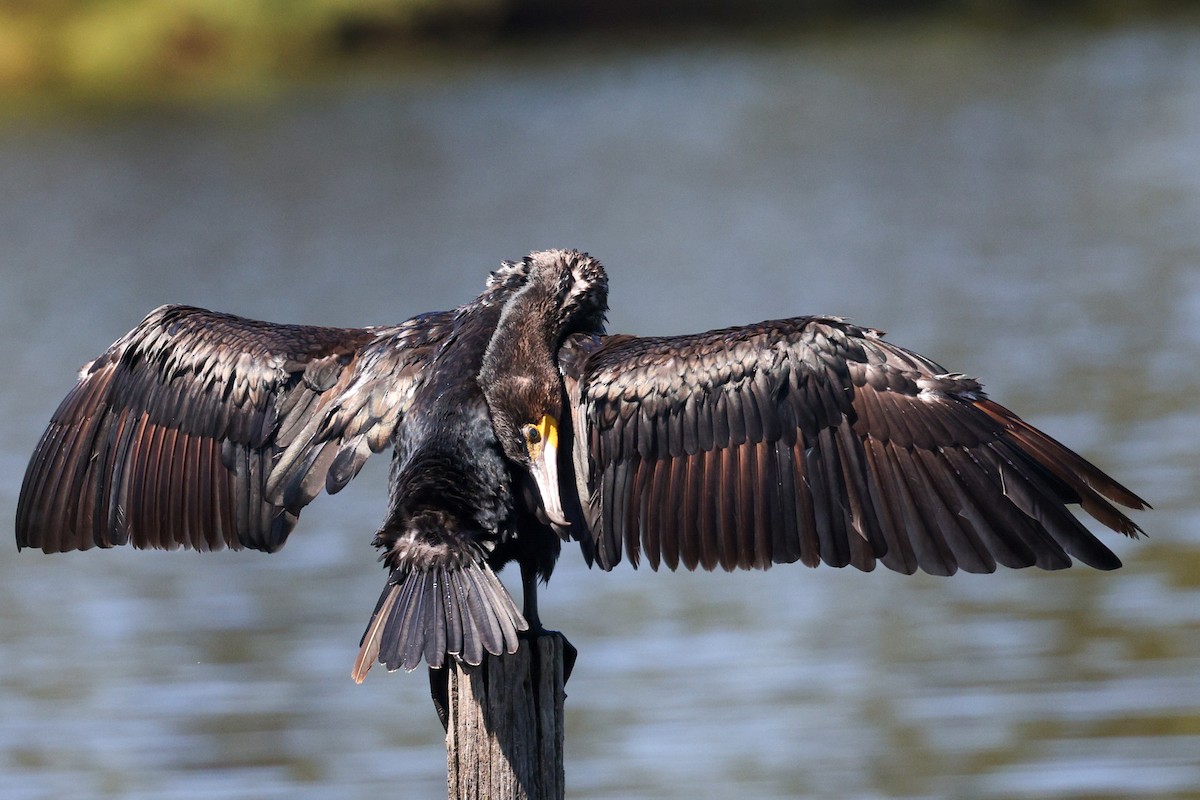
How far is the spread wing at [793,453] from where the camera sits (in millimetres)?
5008

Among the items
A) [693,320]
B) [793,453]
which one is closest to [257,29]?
[693,320]

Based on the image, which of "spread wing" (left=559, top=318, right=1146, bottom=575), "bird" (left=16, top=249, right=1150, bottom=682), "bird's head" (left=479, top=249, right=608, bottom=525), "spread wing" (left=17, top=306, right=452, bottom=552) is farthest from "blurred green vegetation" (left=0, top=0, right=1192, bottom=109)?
"spread wing" (left=559, top=318, right=1146, bottom=575)

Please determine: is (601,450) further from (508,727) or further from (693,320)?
(693,320)

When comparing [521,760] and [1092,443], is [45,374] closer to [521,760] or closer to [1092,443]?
[1092,443]

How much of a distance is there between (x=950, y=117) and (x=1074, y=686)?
17755mm

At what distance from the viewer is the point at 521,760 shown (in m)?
4.57

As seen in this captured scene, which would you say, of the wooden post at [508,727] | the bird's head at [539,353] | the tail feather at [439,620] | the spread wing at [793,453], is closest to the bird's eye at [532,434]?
the bird's head at [539,353]

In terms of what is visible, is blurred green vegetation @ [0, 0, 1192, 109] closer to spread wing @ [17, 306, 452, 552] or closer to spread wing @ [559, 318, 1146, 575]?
spread wing @ [17, 306, 452, 552]

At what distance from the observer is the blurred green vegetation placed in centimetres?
3497

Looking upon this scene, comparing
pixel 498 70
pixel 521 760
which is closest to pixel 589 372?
pixel 521 760

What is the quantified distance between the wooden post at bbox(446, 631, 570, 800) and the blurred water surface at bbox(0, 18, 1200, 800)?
349cm

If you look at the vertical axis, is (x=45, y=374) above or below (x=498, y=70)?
below

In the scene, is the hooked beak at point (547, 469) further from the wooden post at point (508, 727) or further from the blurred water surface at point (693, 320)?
the blurred water surface at point (693, 320)

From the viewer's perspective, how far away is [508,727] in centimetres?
457
